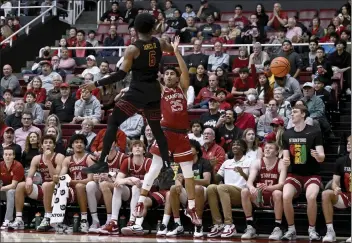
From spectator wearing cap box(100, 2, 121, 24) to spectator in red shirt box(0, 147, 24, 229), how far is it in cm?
793

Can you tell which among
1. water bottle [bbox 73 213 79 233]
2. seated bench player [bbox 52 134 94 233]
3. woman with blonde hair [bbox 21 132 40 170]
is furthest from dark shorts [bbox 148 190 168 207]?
woman with blonde hair [bbox 21 132 40 170]

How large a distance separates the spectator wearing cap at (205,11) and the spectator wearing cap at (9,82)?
16.0ft

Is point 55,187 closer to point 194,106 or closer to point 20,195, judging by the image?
point 20,195

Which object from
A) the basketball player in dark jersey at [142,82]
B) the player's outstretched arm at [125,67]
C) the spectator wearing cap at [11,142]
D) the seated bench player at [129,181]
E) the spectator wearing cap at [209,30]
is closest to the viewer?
the player's outstretched arm at [125,67]

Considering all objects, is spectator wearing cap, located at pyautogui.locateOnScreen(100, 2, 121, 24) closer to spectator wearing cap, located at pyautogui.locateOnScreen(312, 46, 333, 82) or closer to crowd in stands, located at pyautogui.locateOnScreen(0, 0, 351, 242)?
crowd in stands, located at pyautogui.locateOnScreen(0, 0, 351, 242)

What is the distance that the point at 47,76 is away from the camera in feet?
→ 54.9

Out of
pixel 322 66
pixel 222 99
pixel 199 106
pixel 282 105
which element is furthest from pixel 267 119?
pixel 322 66

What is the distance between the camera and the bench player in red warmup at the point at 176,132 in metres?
9.73

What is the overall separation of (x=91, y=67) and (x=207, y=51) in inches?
99.0

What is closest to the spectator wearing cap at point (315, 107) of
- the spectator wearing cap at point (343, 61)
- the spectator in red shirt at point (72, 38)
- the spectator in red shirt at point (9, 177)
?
the spectator wearing cap at point (343, 61)

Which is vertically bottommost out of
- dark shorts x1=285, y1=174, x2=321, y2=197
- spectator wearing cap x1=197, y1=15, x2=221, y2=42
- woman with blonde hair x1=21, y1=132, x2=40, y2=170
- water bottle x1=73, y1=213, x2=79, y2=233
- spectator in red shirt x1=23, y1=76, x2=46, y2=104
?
water bottle x1=73, y1=213, x2=79, y2=233

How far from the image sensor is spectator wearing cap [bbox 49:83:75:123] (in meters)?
15.0

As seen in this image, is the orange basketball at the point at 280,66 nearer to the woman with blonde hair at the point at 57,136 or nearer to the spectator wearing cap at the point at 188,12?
the woman with blonde hair at the point at 57,136

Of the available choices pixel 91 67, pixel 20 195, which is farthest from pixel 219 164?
pixel 91 67
